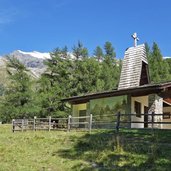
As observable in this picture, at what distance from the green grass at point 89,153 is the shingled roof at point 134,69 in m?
10.1

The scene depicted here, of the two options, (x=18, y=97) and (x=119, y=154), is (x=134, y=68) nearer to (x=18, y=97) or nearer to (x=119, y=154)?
(x=119, y=154)

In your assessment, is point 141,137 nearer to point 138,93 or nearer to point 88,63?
point 138,93

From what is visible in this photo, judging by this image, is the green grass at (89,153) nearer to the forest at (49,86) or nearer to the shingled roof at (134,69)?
the shingled roof at (134,69)

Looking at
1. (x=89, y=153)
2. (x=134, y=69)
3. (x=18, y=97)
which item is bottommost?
(x=89, y=153)

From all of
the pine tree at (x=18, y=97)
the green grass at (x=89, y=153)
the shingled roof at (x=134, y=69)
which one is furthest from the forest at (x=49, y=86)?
the green grass at (x=89, y=153)

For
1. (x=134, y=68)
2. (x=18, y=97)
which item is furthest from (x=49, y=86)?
(x=134, y=68)

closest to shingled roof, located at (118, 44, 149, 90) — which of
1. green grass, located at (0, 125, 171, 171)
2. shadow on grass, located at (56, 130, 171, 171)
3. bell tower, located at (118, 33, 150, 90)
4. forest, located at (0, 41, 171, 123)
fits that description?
bell tower, located at (118, 33, 150, 90)

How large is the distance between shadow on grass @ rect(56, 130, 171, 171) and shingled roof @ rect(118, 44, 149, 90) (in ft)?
35.6

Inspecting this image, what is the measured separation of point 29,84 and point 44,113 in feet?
15.2

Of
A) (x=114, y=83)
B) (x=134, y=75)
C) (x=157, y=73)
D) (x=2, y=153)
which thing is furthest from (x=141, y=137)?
(x=157, y=73)

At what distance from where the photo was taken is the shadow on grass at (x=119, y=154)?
13.1m

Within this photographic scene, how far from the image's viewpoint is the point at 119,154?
48.5 feet

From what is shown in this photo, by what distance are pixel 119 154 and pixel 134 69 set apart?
15553mm

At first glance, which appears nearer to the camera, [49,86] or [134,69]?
[134,69]
